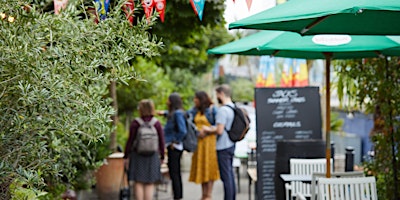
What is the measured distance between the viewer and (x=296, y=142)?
7352mm

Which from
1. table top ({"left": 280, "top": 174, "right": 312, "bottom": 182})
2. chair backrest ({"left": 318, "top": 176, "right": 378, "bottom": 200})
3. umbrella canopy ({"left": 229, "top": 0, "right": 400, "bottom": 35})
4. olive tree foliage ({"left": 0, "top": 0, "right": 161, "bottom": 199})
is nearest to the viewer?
olive tree foliage ({"left": 0, "top": 0, "right": 161, "bottom": 199})

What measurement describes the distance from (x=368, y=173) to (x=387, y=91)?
1029mm

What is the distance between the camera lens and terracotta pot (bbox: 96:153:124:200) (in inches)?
392

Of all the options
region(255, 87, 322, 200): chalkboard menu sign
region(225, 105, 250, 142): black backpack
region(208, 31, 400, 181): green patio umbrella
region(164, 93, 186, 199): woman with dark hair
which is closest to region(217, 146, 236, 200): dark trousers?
region(225, 105, 250, 142): black backpack

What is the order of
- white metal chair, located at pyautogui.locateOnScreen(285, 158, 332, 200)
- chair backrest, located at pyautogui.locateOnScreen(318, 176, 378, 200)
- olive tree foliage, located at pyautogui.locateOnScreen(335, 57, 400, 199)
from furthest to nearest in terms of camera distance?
white metal chair, located at pyautogui.locateOnScreen(285, 158, 332, 200), olive tree foliage, located at pyautogui.locateOnScreen(335, 57, 400, 199), chair backrest, located at pyautogui.locateOnScreen(318, 176, 378, 200)

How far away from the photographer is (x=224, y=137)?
858cm

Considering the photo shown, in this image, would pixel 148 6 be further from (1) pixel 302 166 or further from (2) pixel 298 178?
(1) pixel 302 166

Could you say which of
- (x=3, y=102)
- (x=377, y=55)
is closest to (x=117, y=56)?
(x=3, y=102)

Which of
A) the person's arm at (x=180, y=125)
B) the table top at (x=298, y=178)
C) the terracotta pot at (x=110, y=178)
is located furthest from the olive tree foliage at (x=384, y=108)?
the terracotta pot at (x=110, y=178)

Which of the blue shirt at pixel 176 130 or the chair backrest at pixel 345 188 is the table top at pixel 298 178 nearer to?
the chair backrest at pixel 345 188

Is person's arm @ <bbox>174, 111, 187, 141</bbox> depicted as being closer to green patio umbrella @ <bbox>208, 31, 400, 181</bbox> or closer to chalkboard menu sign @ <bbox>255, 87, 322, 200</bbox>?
chalkboard menu sign @ <bbox>255, 87, 322, 200</bbox>

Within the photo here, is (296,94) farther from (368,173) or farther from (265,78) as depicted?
(265,78)

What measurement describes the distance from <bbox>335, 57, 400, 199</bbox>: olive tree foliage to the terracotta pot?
4.14m

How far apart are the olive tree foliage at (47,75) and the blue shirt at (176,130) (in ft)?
17.2
